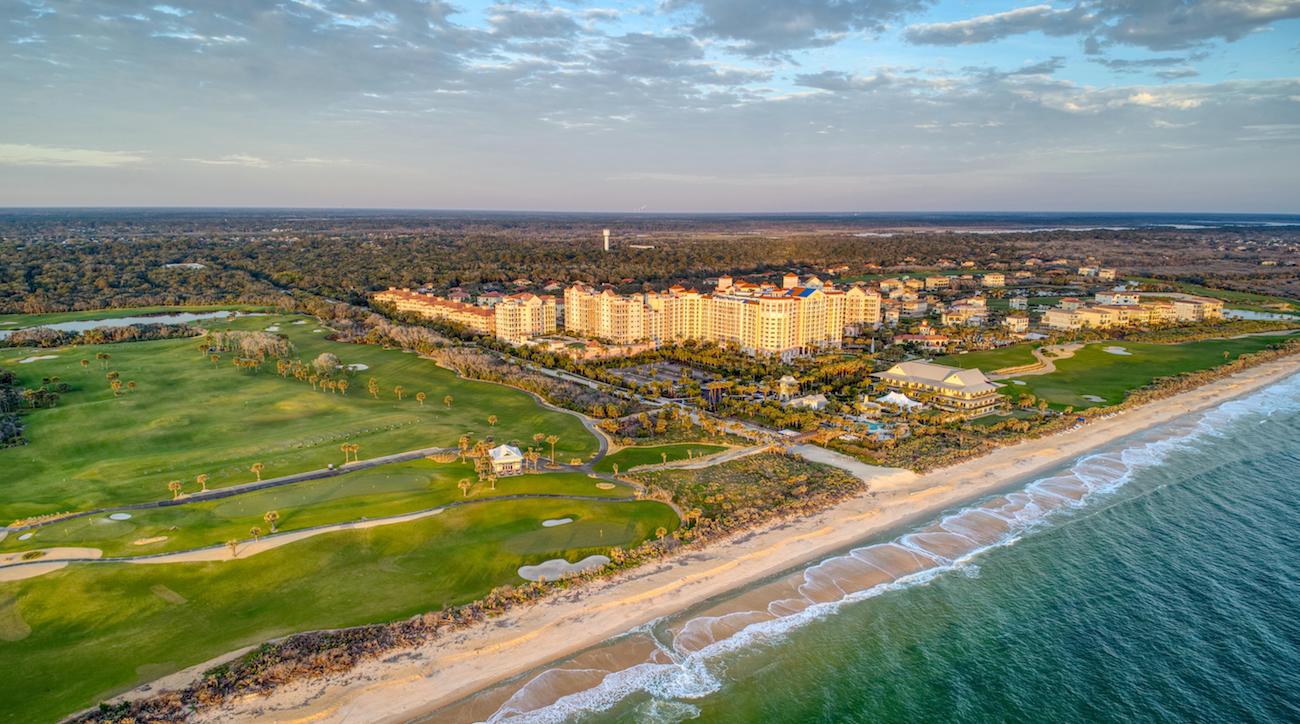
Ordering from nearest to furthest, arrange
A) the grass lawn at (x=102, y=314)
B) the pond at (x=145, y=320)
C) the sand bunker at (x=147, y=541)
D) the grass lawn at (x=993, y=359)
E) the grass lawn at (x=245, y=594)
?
the grass lawn at (x=245, y=594) < the sand bunker at (x=147, y=541) < the grass lawn at (x=993, y=359) < the pond at (x=145, y=320) < the grass lawn at (x=102, y=314)

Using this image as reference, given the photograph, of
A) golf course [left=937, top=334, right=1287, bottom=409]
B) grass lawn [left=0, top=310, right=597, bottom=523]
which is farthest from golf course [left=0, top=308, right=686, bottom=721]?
golf course [left=937, top=334, right=1287, bottom=409]

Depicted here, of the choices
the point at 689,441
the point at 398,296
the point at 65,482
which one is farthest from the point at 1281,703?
the point at 398,296

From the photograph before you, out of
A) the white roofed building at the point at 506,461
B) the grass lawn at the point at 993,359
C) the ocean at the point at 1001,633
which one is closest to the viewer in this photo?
the ocean at the point at 1001,633

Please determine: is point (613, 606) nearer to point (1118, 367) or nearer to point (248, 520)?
point (248, 520)

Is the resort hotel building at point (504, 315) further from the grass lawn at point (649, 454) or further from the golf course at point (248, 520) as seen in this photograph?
the grass lawn at point (649, 454)

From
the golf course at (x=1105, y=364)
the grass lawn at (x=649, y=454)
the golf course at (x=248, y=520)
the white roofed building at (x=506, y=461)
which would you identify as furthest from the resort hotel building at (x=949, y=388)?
the white roofed building at (x=506, y=461)

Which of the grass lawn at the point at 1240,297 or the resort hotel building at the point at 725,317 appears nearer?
the resort hotel building at the point at 725,317
